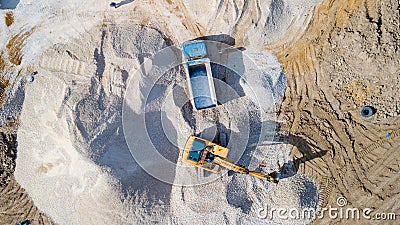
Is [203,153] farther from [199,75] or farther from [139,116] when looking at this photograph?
[199,75]

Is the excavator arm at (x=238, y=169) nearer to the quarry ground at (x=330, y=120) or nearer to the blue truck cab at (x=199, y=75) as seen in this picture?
the quarry ground at (x=330, y=120)

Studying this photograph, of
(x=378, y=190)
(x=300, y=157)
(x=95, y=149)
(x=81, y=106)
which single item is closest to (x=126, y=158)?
(x=95, y=149)

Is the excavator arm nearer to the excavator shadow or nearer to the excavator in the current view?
the excavator

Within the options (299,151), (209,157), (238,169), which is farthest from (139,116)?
(299,151)

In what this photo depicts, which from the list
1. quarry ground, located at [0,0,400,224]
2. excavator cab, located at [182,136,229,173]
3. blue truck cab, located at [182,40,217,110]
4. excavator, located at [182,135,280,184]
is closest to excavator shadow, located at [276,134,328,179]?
quarry ground, located at [0,0,400,224]

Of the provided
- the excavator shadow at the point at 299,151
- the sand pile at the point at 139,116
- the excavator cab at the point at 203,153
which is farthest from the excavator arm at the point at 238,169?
the excavator shadow at the point at 299,151
